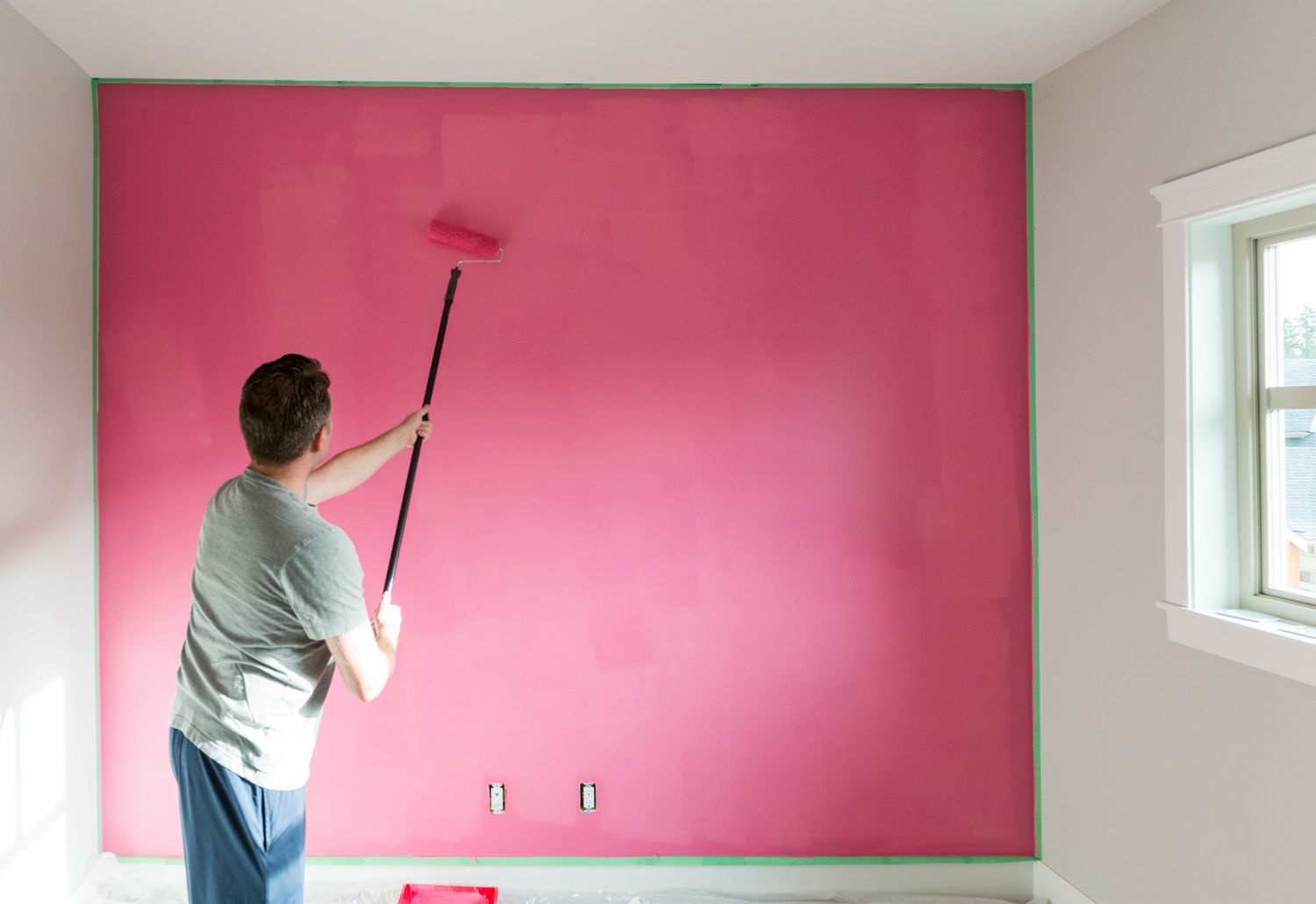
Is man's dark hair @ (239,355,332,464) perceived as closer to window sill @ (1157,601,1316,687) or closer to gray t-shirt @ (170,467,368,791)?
gray t-shirt @ (170,467,368,791)

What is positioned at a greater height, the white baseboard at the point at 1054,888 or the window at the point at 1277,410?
the window at the point at 1277,410

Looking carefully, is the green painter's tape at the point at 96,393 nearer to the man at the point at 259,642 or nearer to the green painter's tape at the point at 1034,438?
the man at the point at 259,642

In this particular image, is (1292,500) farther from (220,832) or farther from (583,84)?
(220,832)

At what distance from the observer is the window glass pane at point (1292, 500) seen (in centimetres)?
171

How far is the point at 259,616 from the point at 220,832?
0.39m

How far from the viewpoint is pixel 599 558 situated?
7.61 ft

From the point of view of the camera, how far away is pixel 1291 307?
5.68 ft

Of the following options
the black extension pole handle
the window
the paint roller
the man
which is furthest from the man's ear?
the window

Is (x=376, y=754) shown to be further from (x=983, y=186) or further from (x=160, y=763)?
(x=983, y=186)

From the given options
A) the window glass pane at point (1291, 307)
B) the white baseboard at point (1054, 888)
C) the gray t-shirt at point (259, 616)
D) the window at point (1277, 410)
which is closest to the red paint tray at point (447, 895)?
the gray t-shirt at point (259, 616)

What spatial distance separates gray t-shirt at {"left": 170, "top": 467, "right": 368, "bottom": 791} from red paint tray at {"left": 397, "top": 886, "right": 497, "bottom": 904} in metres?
0.97

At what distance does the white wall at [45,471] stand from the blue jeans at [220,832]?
0.83 metres

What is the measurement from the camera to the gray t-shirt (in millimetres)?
1389

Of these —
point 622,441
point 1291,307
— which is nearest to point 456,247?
point 622,441
